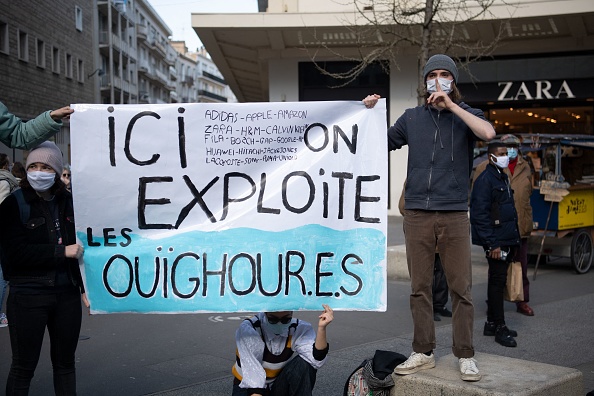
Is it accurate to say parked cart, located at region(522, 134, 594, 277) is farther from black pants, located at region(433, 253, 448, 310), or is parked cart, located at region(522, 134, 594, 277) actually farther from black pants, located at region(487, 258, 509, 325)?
black pants, located at region(487, 258, 509, 325)

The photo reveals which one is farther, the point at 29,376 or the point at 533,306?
the point at 533,306

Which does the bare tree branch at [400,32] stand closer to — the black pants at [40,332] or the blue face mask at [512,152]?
the blue face mask at [512,152]

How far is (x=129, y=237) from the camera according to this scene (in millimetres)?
4594

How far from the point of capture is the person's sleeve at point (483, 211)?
23.9 feet

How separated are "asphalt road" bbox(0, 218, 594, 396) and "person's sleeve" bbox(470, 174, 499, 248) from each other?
106 centimetres

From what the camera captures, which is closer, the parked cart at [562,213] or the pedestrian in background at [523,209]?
the pedestrian in background at [523,209]

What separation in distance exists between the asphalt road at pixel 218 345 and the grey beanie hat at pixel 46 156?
7.27 feet

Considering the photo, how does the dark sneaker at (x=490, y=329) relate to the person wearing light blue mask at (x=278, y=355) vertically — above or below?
below

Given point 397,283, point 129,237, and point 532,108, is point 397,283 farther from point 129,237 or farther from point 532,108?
point 532,108

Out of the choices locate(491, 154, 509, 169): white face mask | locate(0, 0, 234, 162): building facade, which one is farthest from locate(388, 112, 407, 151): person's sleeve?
locate(0, 0, 234, 162): building facade

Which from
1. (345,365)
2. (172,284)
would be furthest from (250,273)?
(345,365)

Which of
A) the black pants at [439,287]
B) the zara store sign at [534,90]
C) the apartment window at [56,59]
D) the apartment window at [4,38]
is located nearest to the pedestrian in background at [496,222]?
the black pants at [439,287]

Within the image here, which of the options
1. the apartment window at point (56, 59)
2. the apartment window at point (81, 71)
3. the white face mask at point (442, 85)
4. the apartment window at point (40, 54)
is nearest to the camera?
the white face mask at point (442, 85)

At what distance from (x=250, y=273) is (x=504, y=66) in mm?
18411
